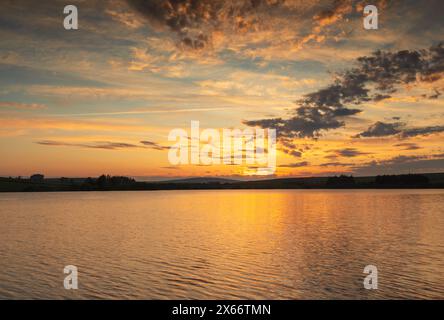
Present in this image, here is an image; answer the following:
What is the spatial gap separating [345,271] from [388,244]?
17765mm

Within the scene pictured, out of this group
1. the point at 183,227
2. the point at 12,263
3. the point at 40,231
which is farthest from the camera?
the point at 183,227

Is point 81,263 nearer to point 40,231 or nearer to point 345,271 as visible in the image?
point 345,271

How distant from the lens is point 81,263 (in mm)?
37656

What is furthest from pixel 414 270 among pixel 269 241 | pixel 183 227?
pixel 183 227

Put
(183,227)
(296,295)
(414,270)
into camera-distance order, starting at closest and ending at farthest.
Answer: (296,295)
(414,270)
(183,227)
